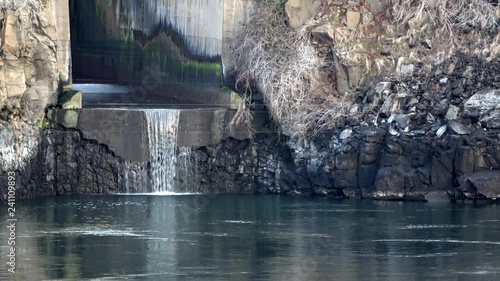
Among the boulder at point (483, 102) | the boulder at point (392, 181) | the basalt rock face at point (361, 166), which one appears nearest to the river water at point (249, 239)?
the boulder at point (392, 181)

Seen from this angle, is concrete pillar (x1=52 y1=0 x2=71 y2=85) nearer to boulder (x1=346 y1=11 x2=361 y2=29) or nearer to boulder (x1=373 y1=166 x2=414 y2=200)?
boulder (x1=346 y1=11 x2=361 y2=29)

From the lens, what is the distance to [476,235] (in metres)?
33.6

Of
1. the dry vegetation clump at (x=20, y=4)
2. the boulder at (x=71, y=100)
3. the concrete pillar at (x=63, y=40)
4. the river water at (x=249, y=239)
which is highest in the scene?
the dry vegetation clump at (x=20, y=4)

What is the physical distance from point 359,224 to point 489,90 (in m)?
6.97

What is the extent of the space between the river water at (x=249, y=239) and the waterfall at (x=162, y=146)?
1297 millimetres

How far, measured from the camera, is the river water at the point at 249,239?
95.9 feet

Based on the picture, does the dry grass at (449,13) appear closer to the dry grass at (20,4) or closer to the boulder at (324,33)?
the boulder at (324,33)

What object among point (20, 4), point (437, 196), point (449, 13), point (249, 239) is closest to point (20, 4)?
point (20, 4)

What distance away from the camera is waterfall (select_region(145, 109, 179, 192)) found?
1677 inches

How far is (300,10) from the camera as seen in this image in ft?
149

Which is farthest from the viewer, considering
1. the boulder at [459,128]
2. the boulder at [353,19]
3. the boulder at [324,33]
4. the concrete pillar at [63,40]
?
the boulder at [353,19]

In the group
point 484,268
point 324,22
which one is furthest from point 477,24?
point 484,268

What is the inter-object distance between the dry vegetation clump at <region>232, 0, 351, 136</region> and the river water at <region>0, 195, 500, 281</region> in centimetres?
263

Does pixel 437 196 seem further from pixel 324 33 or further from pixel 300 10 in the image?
pixel 300 10
